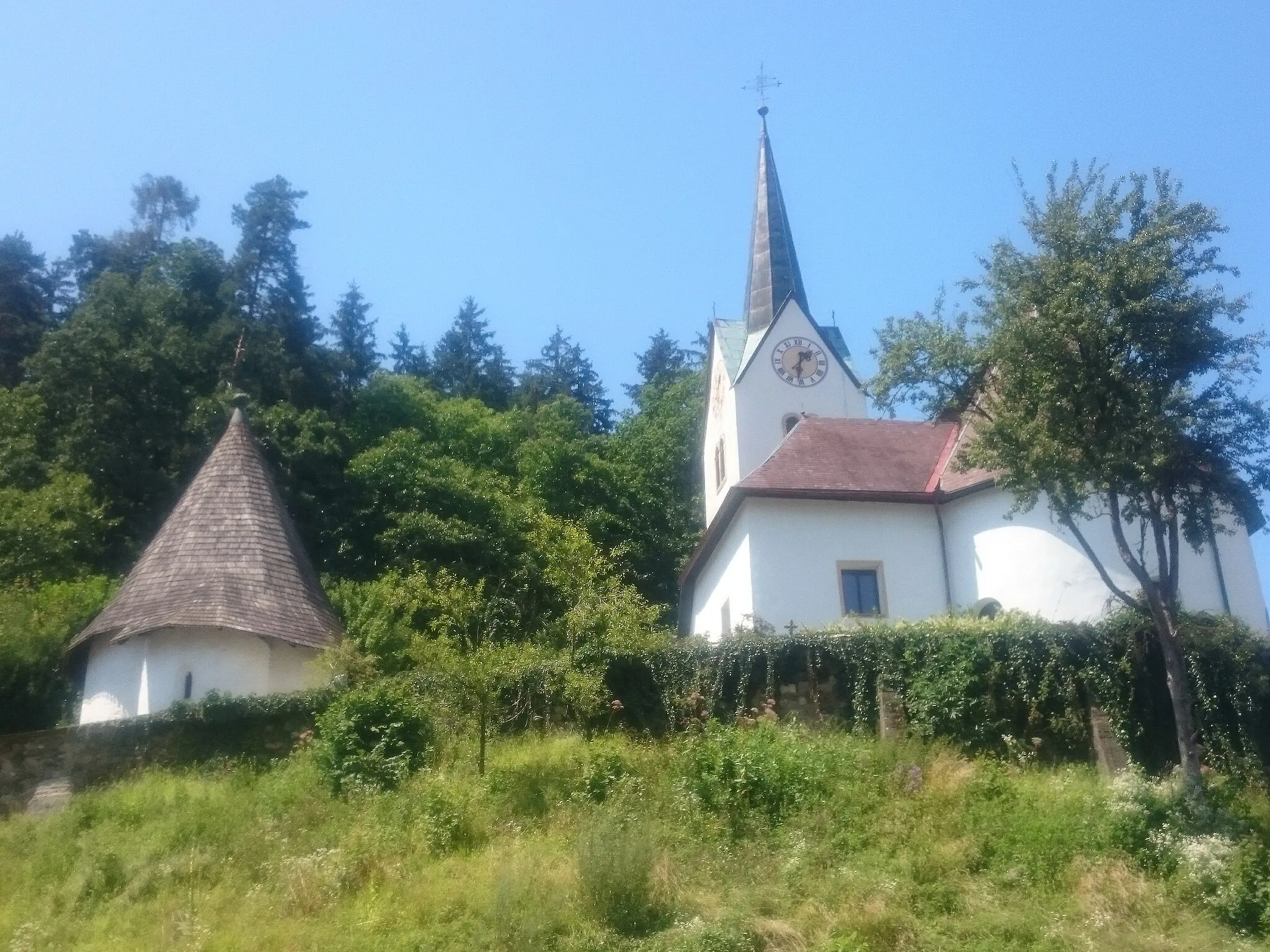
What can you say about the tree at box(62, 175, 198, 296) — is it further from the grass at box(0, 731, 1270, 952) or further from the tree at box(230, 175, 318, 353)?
the grass at box(0, 731, 1270, 952)

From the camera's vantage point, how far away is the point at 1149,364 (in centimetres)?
1650

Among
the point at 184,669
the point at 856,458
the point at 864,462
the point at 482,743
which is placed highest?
the point at 856,458

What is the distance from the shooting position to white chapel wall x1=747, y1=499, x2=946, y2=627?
23359 mm

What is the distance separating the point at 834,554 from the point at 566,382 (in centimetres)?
3242

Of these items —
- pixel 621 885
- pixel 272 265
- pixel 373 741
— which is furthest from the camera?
pixel 272 265

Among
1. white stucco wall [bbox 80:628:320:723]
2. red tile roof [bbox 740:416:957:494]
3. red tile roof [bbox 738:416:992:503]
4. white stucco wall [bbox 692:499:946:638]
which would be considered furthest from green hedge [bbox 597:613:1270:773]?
white stucco wall [bbox 80:628:320:723]

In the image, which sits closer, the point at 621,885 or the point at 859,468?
the point at 621,885

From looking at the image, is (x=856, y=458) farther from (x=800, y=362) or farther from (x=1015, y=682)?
(x=1015, y=682)

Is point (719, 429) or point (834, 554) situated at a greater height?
point (719, 429)

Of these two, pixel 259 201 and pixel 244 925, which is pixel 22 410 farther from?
pixel 244 925

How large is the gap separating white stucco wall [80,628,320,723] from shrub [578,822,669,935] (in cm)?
1056

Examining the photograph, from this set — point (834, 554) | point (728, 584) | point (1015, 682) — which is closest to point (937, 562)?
point (834, 554)

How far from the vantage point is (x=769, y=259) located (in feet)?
121

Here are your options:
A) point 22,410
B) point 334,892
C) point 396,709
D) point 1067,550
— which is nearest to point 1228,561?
point 1067,550
